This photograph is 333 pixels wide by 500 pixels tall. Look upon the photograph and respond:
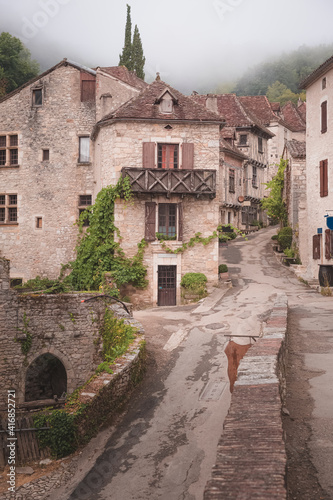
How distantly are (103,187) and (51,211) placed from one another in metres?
5.56

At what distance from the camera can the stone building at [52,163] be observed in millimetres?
26250

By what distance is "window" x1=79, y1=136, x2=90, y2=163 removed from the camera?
26375 mm

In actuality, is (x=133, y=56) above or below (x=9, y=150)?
above

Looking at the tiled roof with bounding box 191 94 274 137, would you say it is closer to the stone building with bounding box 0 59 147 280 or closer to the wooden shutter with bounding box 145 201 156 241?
the stone building with bounding box 0 59 147 280

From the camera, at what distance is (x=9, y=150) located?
27.2m

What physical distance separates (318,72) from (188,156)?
811 cm

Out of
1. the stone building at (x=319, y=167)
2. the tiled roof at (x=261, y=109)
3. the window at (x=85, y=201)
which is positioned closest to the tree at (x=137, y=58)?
the tiled roof at (x=261, y=109)

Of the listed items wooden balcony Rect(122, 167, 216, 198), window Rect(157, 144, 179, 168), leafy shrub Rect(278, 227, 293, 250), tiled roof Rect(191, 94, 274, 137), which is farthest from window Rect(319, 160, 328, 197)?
tiled roof Rect(191, 94, 274, 137)

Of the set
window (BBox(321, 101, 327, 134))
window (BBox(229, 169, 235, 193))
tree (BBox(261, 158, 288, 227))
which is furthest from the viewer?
window (BBox(229, 169, 235, 193))

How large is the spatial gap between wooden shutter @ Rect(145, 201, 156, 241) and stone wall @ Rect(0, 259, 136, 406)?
7.06 meters

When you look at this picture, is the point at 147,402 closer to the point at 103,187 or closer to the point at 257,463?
the point at 257,463

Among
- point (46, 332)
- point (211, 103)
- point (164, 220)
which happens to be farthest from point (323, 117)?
point (46, 332)

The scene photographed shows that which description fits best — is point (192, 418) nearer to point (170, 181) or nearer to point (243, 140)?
point (170, 181)

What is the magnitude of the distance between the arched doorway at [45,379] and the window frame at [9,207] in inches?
504
